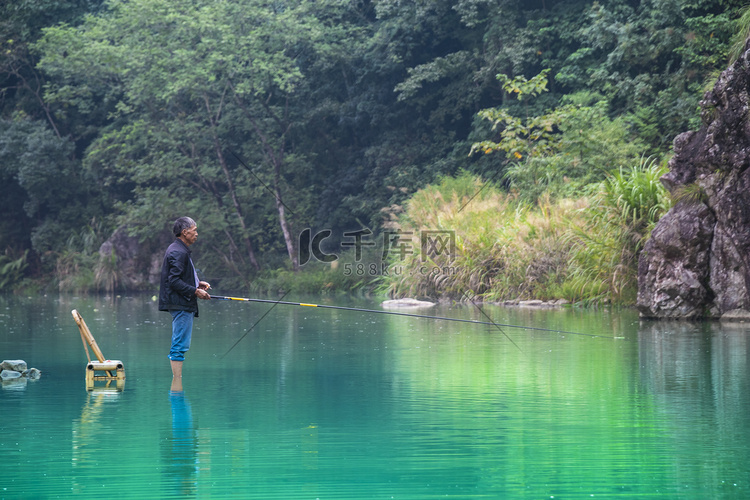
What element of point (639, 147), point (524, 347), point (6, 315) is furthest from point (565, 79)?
point (524, 347)

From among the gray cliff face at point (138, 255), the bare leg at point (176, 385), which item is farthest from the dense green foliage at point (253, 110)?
the bare leg at point (176, 385)

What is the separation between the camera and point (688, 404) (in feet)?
21.5

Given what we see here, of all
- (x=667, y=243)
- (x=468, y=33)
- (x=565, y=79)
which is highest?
(x=468, y=33)

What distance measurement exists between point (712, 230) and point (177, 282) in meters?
8.60

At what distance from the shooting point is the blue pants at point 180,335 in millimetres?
7684

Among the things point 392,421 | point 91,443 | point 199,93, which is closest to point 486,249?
point 392,421

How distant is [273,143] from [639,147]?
15225 millimetres

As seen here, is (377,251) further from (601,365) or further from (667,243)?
(601,365)

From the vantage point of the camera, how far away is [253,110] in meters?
33.3

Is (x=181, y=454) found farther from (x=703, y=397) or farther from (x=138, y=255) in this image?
(x=138, y=255)

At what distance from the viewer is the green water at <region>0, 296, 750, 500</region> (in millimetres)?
4562

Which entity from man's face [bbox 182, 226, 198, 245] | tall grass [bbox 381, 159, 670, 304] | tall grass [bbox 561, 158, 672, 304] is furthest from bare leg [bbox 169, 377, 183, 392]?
tall grass [bbox 381, 159, 670, 304]

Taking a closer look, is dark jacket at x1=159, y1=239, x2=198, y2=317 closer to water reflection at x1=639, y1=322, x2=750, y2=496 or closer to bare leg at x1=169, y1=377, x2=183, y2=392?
A: bare leg at x1=169, y1=377, x2=183, y2=392

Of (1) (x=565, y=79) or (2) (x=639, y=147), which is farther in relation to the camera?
(1) (x=565, y=79)
